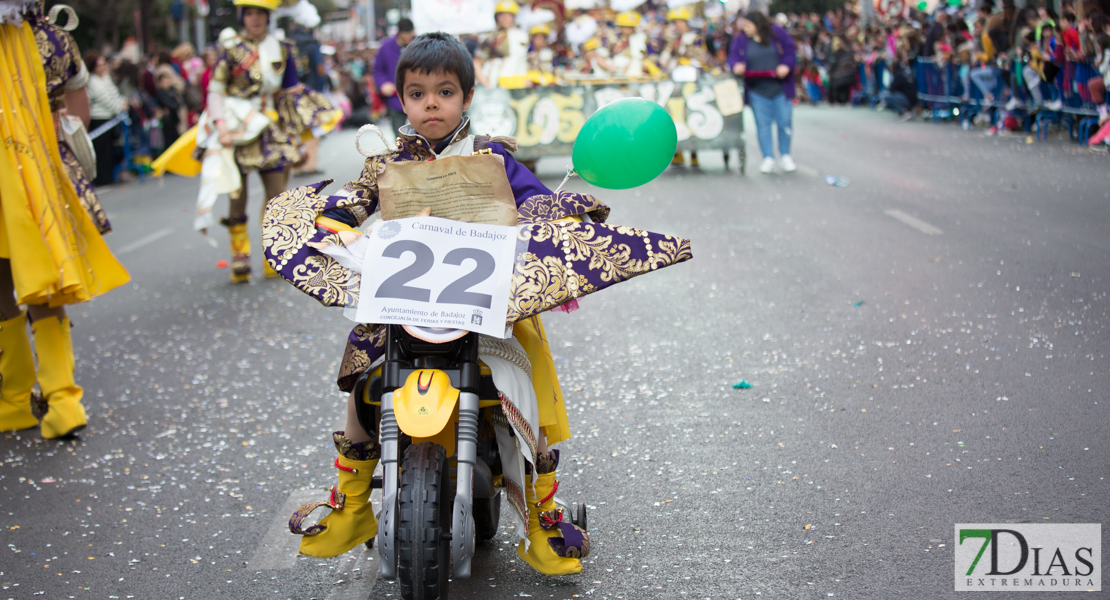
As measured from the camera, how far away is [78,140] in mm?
5000

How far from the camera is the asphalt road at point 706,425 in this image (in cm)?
345

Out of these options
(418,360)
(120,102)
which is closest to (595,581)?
(418,360)

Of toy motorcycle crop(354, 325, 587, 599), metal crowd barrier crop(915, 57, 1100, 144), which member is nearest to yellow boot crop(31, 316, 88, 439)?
toy motorcycle crop(354, 325, 587, 599)

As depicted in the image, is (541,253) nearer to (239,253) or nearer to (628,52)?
(239,253)

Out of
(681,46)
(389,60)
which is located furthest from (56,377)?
(681,46)

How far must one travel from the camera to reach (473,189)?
2.96m

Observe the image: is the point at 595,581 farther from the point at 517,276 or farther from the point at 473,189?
the point at 473,189

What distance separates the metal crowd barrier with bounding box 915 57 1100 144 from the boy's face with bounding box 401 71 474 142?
43.5 feet

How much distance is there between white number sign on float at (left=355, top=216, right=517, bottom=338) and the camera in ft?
9.16

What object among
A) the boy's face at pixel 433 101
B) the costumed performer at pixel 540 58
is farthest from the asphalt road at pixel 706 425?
the costumed performer at pixel 540 58

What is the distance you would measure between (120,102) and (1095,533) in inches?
623

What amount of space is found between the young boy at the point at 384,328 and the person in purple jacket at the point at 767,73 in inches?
406

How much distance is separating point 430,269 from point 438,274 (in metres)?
0.03

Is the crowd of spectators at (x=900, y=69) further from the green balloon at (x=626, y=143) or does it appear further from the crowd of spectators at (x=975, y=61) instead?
the green balloon at (x=626, y=143)
